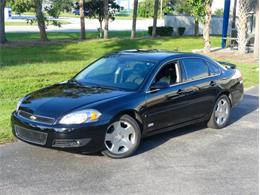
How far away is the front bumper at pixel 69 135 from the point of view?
5.95m

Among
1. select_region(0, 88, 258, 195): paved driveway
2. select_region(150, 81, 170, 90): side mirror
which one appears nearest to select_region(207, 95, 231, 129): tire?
select_region(0, 88, 258, 195): paved driveway

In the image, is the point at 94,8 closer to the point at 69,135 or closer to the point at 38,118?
the point at 38,118

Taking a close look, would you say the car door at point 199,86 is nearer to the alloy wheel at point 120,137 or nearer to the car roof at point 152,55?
the car roof at point 152,55

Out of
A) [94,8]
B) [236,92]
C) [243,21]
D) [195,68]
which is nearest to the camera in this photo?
[195,68]

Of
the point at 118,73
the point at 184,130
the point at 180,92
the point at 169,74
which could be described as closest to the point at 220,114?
the point at 184,130

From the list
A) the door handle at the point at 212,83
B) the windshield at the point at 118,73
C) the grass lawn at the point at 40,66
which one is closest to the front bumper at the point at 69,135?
the windshield at the point at 118,73

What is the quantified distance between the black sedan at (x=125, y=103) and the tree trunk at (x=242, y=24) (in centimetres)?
1332

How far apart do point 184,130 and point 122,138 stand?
198 cm

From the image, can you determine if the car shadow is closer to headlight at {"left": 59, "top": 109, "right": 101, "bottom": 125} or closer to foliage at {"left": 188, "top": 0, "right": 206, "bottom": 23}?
headlight at {"left": 59, "top": 109, "right": 101, "bottom": 125}

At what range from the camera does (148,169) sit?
6035 mm

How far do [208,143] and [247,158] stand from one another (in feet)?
2.77

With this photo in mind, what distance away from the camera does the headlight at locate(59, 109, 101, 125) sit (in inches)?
236

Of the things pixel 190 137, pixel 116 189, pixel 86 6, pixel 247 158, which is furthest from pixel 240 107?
pixel 86 6

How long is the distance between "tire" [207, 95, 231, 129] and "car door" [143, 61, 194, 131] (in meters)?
0.89
